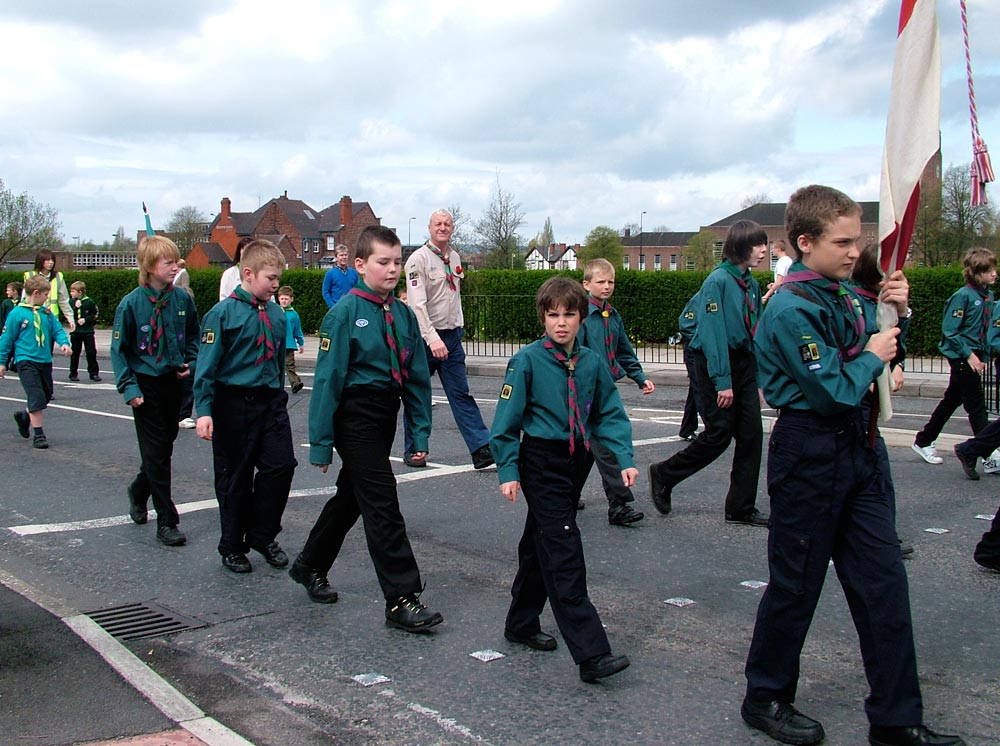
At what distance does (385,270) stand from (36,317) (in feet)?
23.4

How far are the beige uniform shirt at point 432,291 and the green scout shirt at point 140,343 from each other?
2493 mm

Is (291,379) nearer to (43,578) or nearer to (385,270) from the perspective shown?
(43,578)

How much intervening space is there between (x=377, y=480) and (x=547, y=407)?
1.00 m

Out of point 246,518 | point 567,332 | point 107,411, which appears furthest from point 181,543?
point 107,411

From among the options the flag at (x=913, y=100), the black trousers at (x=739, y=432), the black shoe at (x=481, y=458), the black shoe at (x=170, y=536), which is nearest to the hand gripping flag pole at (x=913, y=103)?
the flag at (x=913, y=100)

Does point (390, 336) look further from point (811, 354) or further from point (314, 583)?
point (811, 354)

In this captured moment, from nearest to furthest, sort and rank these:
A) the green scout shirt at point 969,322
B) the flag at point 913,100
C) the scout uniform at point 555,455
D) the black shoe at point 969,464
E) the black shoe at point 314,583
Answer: the flag at point 913,100 → the scout uniform at point 555,455 → the black shoe at point 314,583 → the black shoe at point 969,464 → the green scout shirt at point 969,322

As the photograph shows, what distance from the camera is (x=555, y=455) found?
4.33 m

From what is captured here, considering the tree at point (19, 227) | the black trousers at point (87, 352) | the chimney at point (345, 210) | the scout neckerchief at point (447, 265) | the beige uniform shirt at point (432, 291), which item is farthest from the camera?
the chimney at point (345, 210)

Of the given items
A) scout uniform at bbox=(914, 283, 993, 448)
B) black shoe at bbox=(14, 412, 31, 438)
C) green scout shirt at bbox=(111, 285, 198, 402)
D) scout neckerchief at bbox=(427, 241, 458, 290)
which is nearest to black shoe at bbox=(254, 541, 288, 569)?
green scout shirt at bbox=(111, 285, 198, 402)

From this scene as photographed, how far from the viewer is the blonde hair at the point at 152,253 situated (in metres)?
6.50

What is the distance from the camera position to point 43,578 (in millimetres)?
5773

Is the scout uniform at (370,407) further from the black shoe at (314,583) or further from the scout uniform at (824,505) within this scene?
the scout uniform at (824,505)

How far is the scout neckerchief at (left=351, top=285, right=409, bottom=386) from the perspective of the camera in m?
5.02
